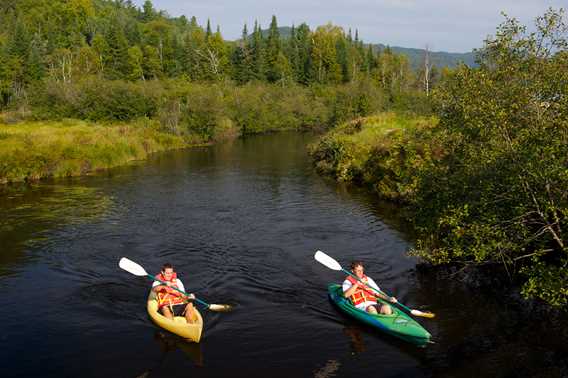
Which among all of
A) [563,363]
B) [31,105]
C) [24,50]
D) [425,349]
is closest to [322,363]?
[425,349]

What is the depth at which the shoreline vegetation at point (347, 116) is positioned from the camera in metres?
12.3

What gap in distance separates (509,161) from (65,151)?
32692 mm

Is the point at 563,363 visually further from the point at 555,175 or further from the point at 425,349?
the point at 555,175

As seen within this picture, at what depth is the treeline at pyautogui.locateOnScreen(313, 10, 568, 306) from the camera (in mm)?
11547

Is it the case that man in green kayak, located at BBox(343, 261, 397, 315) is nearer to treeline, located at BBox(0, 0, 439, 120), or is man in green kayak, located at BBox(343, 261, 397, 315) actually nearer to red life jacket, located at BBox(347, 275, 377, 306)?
red life jacket, located at BBox(347, 275, 377, 306)

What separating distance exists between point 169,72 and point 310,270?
8282cm

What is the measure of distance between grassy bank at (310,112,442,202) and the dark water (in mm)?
1655

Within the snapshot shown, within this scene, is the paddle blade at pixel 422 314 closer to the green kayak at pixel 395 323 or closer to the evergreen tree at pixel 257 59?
the green kayak at pixel 395 323

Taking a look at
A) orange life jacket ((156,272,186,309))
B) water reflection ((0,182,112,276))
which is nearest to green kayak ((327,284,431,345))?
orange life jacket ((156,272,186,309))

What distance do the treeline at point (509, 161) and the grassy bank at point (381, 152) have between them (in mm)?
7413

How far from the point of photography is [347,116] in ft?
214

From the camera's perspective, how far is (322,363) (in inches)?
495

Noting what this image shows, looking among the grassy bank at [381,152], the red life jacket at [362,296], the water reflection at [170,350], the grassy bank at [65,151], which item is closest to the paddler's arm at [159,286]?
the water reflection at [170,350]

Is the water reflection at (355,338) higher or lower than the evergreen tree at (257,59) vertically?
lower
